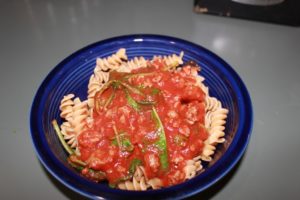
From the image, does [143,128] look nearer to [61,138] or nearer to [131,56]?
[61,138]

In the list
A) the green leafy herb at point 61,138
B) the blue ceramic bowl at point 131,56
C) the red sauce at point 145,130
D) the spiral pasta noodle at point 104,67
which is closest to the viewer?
the blue ceramic bowl at point 131,56

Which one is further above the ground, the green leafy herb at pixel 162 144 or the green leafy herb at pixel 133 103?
the green leafy herb at pixel 133 103

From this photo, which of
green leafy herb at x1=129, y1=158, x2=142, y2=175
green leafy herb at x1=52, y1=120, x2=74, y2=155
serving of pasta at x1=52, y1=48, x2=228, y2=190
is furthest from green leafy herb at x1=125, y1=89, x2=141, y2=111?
green leafy herb at x1=52, y1=120, x2=74, y2=155

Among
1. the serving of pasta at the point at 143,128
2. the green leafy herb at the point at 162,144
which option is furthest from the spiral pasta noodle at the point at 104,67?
the green leafy herb at the point at 162,144

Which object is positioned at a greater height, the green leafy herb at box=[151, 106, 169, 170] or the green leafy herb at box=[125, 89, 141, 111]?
the green leafy herb at box=[125, 89, 141, 111]

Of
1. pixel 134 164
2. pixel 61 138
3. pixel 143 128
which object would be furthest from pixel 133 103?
pixel 61 138

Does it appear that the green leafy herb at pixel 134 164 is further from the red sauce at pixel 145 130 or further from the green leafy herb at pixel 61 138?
the green leafy herb at pixel 61 138

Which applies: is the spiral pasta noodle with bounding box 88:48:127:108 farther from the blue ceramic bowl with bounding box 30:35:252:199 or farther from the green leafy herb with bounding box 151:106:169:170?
Answer: the green leafy herb with bounding box 151:106:169:170
